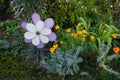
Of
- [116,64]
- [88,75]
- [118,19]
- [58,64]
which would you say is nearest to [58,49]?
[58,64]

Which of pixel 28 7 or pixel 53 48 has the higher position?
pixel 28 7

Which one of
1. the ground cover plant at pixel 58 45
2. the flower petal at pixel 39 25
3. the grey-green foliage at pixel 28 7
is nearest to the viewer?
the flower petal at pixel 39 25

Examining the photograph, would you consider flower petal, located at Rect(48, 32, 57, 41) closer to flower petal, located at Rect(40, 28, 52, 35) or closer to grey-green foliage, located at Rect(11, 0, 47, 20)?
flower petal, located at Rect(40, 28, 52, 35)

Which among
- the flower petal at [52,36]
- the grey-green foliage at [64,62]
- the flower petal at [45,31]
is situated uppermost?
the flower petal at [45,31]

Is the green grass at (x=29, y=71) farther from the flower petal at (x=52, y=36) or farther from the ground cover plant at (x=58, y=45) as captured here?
the flower petal at (x=52, y=36)

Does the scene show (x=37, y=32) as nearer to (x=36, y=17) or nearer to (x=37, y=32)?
(x=37, y=32)

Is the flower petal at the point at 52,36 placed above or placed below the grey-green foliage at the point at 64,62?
above

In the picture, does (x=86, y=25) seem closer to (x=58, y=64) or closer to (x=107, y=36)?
(x=107, y=36)

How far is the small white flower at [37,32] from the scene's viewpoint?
3.92 metres

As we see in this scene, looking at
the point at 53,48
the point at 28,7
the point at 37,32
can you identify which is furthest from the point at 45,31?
the point at 28,7

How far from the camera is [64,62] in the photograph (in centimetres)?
407

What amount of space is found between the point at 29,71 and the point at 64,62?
48 centimetres

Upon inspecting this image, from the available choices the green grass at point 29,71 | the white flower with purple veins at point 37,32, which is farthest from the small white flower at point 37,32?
the green grass at point 29,71

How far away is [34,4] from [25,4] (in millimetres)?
117
